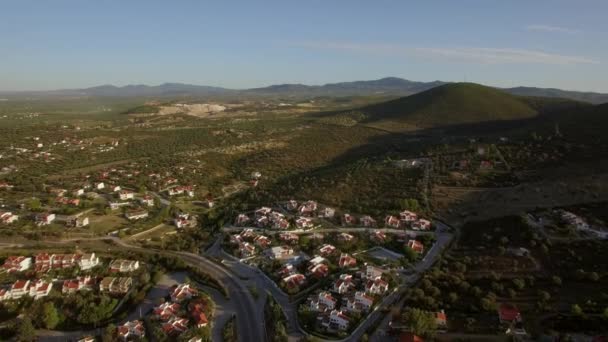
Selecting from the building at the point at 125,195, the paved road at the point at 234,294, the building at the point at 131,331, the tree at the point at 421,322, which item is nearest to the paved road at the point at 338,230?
the paved road at the point at 234,294

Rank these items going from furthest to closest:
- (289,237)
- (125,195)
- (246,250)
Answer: (125,195) < (289,237) < (246,250)

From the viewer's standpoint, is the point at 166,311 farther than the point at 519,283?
No

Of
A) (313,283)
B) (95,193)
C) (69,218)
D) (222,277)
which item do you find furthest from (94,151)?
(313,283)

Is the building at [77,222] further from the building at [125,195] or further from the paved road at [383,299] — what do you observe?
the paved road at [383,299]

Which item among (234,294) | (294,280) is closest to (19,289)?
(234,294)

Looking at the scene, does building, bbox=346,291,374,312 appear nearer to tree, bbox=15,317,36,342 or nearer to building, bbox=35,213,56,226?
tree, bbox=15,317,36,342

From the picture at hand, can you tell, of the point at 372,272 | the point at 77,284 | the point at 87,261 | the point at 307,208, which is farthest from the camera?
the point at 307,208

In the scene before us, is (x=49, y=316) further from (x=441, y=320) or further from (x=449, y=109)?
(x=449, y=109)

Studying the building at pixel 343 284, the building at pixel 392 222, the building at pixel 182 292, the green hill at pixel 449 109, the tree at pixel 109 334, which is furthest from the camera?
the green hill at pixel 449 109
